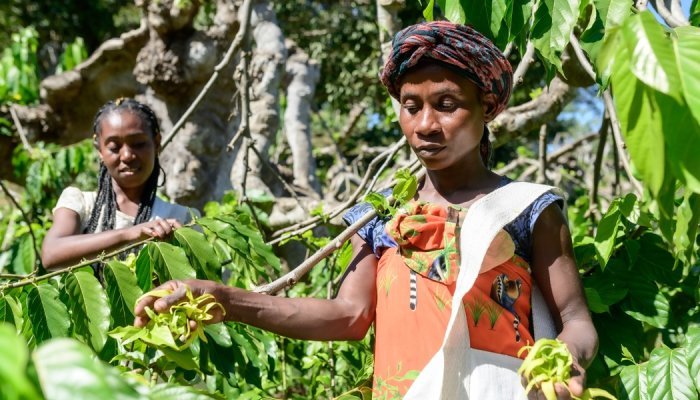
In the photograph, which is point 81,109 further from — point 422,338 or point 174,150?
point 422,338

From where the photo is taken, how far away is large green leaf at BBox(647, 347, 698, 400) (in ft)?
5.68

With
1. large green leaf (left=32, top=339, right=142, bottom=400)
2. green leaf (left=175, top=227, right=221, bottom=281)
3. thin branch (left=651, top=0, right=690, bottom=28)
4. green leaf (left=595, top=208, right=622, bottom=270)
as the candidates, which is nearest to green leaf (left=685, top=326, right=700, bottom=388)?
green leaf (left=595, top=208, right=622, bottom=270)

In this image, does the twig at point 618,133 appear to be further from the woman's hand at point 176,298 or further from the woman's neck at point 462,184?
the woman's hand at point 176,298

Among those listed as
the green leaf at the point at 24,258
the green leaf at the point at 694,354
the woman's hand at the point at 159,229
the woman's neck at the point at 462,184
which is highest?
the woman's neck at the point at 462,184

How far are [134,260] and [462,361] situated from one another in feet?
2.91

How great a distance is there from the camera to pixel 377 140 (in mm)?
9773

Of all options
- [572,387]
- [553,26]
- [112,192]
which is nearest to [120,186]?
[112,192]

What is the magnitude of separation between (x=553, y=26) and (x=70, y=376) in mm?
1251

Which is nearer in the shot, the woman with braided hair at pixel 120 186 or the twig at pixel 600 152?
the woman with braided hair at pixel 120 186

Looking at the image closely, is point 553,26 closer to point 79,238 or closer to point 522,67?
point 522,67

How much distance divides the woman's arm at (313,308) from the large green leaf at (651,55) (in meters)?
0.84

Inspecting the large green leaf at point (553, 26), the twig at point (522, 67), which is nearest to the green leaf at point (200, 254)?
the large green leaf at point (553, 26)

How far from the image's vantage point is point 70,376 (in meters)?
0.64

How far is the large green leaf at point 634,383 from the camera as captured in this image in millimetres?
1769
